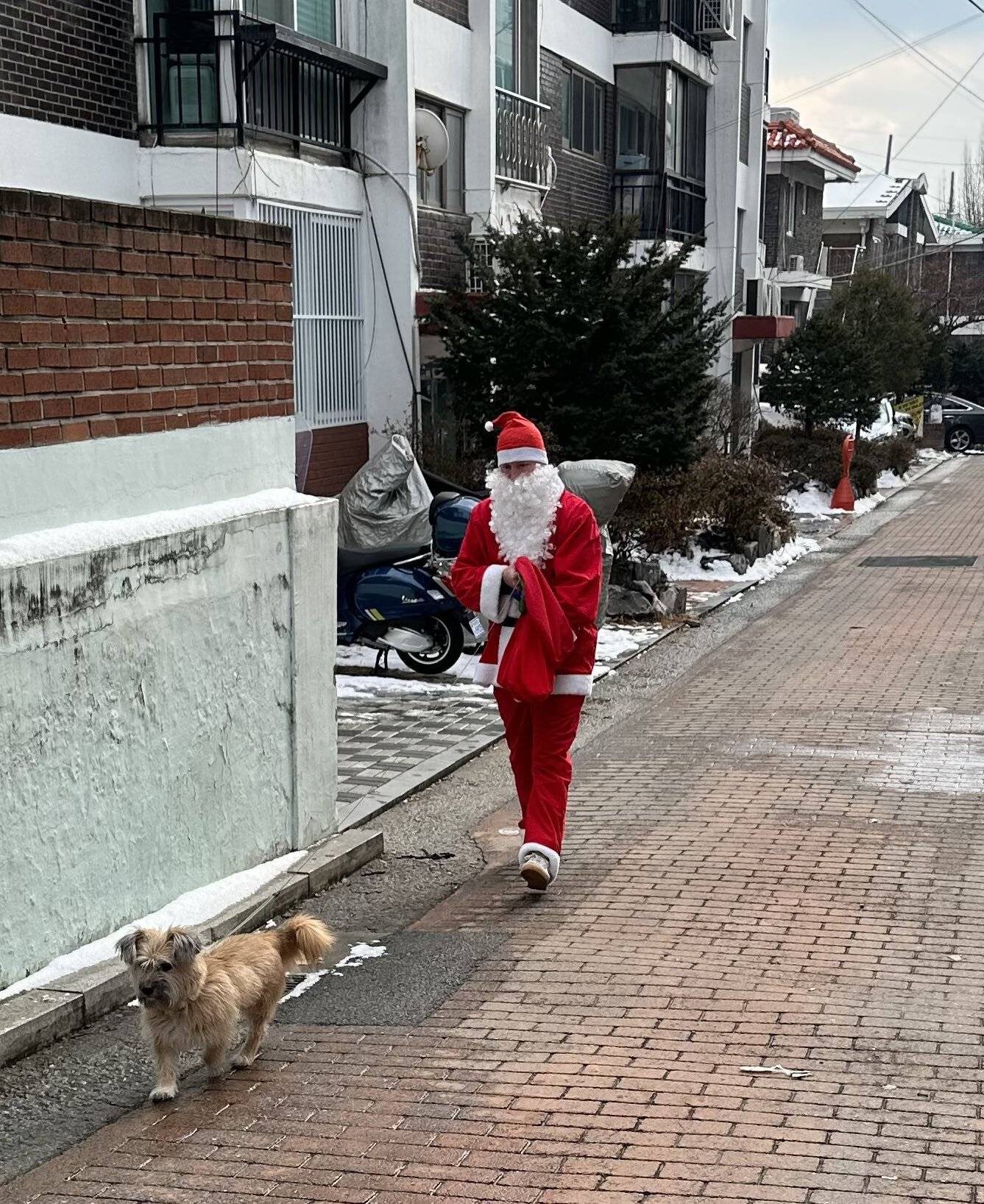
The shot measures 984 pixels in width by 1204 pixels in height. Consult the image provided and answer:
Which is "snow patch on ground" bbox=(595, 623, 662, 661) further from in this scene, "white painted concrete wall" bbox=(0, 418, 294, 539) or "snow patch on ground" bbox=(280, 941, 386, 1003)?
"snow patch on ground" bbox=(280, 941, 386, 1003)

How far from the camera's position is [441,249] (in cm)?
1848

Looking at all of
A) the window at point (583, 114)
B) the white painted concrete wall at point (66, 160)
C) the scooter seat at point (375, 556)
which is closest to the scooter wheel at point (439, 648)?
the scooter seat at point (375, 556)

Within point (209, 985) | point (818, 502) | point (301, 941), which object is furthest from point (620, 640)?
point (818, 502)

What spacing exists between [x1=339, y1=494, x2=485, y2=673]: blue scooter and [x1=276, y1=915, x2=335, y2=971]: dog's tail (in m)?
6.59

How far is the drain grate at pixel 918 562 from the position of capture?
19688 millimetres

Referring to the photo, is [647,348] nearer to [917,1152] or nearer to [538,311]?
[538,311]

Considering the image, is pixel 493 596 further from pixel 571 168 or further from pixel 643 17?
pixel 643 17

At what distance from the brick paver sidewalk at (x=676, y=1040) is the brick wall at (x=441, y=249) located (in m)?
10.0

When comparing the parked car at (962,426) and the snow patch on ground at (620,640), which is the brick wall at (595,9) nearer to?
the snow patch on ground at (620,640)

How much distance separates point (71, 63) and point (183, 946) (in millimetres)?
10413

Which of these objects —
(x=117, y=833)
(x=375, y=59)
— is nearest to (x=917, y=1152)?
(x=117, y=833)

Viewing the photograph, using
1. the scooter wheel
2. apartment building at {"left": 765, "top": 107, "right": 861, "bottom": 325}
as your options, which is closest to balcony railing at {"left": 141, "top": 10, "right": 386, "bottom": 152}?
the scooter wheel

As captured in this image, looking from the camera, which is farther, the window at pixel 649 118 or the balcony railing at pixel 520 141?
the window at pixel 649 118

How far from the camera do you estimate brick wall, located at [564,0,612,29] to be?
2455 cm
